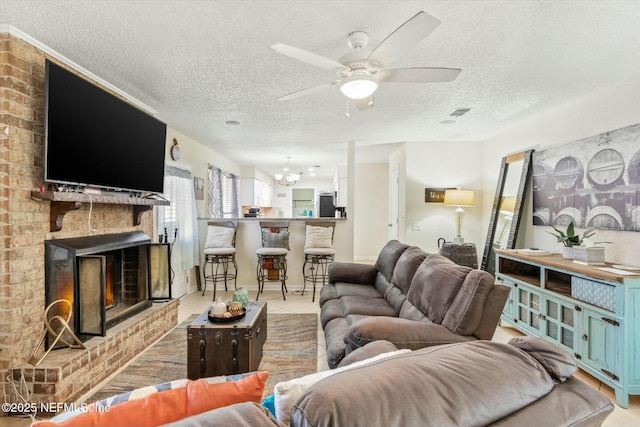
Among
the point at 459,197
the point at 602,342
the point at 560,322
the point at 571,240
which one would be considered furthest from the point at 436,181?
the point at 602,342

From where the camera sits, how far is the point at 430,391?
703 millimetres

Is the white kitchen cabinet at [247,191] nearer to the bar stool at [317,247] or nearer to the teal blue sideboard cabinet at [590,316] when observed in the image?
the bar stool at [317,247]

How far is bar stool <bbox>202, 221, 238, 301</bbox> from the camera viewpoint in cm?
494

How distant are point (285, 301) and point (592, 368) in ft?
11.3

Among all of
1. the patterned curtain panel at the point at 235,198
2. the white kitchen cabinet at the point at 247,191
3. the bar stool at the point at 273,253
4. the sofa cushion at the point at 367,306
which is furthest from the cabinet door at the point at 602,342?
the white kitchen cabinet at the point at 247,191

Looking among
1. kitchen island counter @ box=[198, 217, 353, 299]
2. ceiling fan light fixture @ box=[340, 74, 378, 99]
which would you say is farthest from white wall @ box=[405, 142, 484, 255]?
ceiling fan light fixture @ box=[340, 74, 378, 99]

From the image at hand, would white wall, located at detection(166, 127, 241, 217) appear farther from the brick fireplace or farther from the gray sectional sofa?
the gray sectional sofa

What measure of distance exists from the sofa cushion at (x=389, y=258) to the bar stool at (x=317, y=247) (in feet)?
4.53

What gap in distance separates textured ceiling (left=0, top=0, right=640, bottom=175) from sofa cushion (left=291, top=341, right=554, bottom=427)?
73.3 inches

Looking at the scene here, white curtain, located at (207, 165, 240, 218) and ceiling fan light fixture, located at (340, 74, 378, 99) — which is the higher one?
ceiling fan light fixture, located at (340, 74, 378, 99)

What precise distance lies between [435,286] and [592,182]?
7.38 ft

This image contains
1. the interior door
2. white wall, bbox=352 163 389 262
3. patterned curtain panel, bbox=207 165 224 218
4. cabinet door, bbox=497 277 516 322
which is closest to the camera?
cabinet door, bbox=497 277 516 322

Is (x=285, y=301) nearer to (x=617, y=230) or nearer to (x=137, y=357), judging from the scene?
(x=137, y=357)

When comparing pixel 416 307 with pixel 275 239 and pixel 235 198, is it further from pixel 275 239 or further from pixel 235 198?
pixel 235 198
